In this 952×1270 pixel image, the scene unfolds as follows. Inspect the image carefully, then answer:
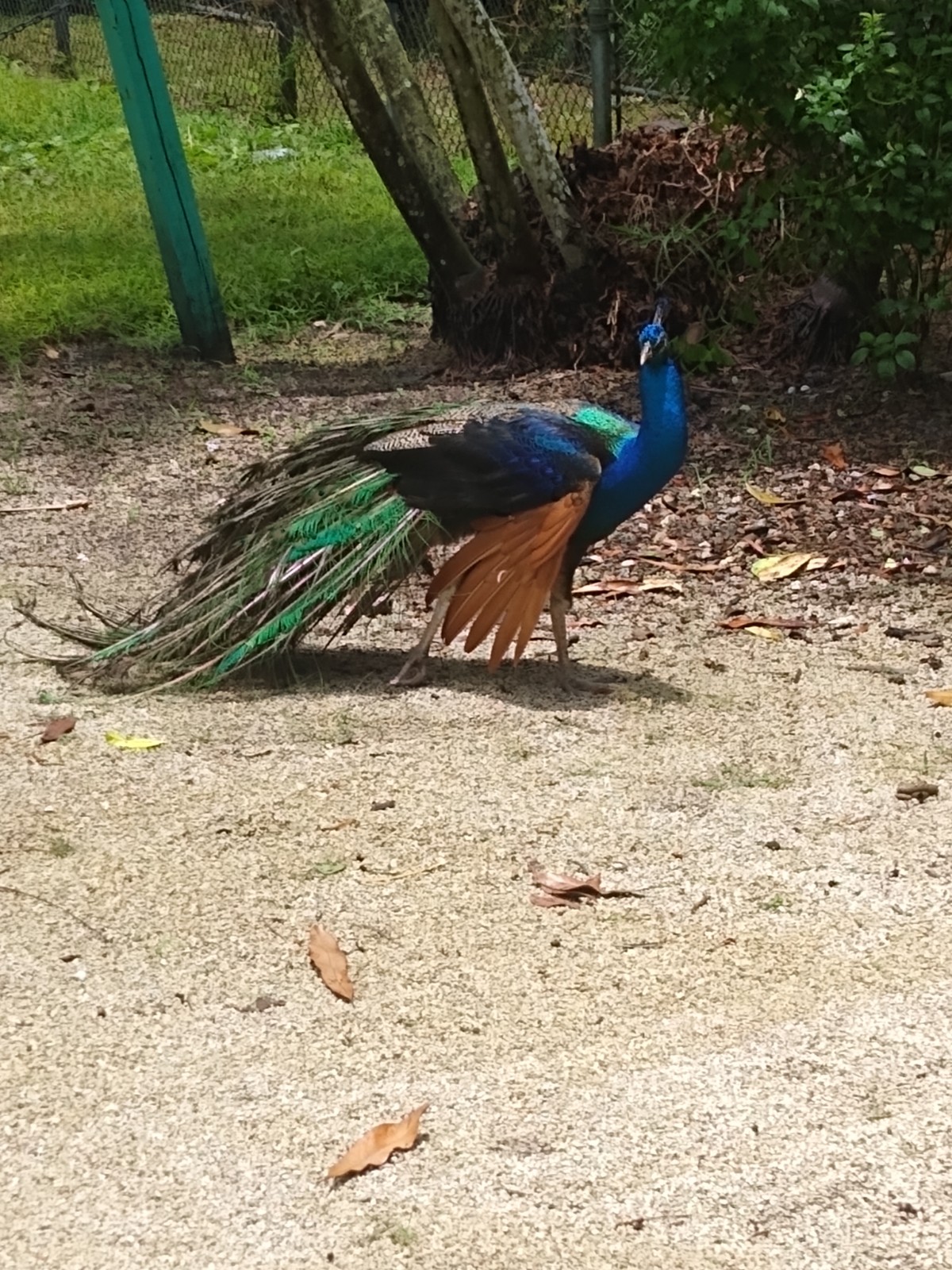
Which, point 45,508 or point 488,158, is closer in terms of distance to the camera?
point 45,508

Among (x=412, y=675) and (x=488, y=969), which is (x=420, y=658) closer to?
(x=412, y=675)

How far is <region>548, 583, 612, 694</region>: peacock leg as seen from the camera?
4645 millimetres

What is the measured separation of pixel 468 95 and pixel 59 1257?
5.87 meters

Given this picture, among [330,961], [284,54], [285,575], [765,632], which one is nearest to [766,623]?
[765,632]

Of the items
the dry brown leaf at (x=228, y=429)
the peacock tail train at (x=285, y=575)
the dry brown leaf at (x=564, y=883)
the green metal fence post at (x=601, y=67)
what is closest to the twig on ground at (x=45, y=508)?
the dry brown leaf at (x=228, y=429)

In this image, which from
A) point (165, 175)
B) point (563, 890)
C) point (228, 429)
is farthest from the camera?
point (165, 175)

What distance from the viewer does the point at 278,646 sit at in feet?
15.0

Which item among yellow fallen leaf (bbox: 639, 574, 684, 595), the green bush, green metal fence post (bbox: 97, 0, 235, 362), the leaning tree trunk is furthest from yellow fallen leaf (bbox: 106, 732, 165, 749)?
green metal fence post (bbox: 97, 0, 235, 362)

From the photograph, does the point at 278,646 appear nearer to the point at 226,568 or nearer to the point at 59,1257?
the point at 226,568

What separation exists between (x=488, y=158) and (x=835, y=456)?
89.5 inches

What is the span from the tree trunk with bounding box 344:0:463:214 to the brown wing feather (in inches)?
144

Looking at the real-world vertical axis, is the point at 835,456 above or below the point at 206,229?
below

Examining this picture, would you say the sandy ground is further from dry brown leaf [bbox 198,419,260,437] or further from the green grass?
the green grass

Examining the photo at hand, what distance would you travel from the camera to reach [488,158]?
7.38 metres
